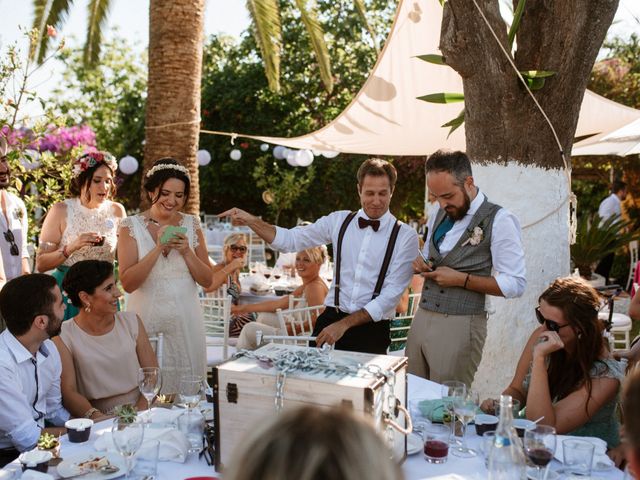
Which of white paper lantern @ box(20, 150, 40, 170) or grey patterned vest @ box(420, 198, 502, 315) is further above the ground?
white paper lantern @ box(20, 150, 40, 170)

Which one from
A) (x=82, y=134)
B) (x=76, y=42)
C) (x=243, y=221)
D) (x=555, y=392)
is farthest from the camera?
(x=76, y=42)

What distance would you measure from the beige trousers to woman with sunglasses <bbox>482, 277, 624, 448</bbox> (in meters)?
0.53

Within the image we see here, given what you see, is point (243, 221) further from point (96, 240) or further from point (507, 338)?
point (507, 338)

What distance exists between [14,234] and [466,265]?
274 centimetres

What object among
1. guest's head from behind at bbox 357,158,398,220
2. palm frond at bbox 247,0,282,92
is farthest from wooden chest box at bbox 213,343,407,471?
palm frond at bbox 247,0,282,92

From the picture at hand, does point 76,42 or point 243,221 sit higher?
point 76,42

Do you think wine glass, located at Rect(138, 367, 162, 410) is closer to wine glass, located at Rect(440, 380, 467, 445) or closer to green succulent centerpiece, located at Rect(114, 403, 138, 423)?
green succulent centerpiece, located at Rect(114, 403, 138, 423)

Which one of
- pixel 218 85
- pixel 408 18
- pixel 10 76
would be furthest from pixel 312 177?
pixel 10 76

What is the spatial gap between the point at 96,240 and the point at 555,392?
2786 mm

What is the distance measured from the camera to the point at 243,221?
3.42 meters

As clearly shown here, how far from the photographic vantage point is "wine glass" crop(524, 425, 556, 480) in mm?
1972

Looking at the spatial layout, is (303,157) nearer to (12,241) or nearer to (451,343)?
(12,241)

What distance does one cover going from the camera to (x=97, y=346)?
3.12 m

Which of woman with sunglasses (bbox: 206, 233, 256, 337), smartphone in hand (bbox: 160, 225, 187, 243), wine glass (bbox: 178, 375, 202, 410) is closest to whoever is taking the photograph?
wine glass (bbox: 178, 375, 202, 410)
